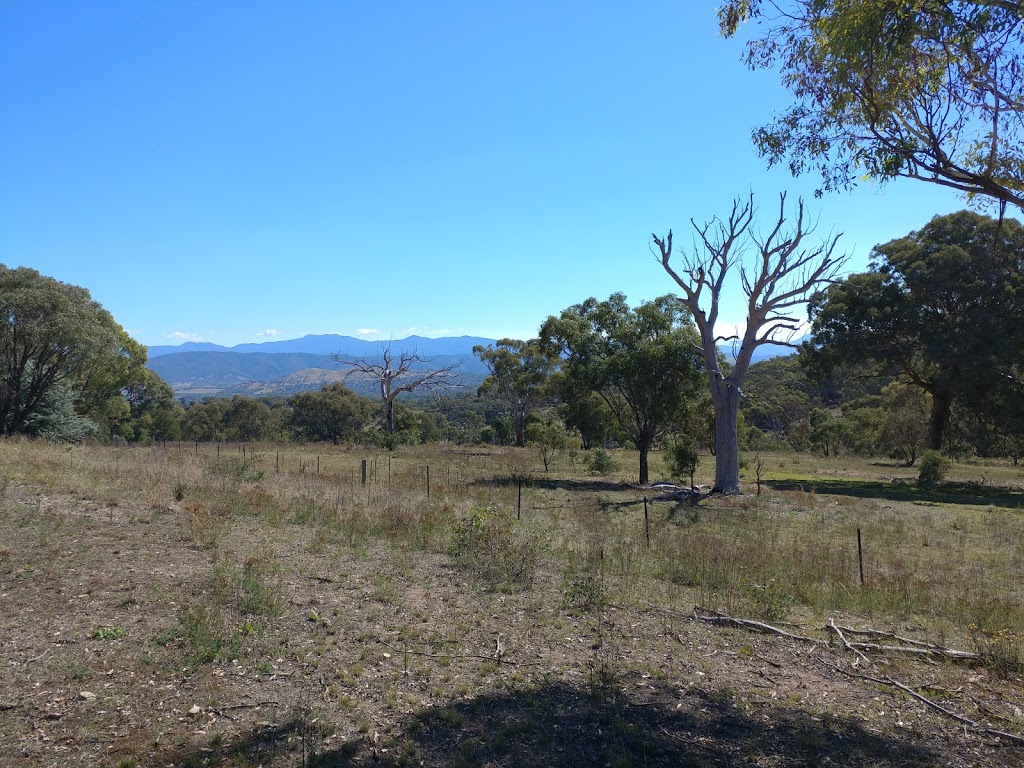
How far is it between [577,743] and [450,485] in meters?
15.8

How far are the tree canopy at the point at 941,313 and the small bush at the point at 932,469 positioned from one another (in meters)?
4.05

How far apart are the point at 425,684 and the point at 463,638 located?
1.17 m

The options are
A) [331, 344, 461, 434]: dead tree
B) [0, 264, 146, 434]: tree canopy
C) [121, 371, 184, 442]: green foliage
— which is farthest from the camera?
[121, 371, 184, 442]: green foliage

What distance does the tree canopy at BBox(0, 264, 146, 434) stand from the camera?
83.9ft

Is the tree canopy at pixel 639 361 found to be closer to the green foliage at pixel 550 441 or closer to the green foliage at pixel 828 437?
the green foliage at pixel 550 441

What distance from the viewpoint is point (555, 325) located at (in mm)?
26625

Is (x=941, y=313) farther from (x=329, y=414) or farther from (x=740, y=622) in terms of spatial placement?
(x=329, y=414)

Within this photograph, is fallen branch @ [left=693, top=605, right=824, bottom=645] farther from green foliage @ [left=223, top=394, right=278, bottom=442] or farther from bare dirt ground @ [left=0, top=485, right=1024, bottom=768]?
green foliage @ [left=223, top=394, right=278, bottom=442]

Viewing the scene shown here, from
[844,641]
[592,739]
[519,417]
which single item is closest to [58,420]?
[519,417]

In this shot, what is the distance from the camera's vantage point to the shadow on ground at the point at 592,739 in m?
4.55

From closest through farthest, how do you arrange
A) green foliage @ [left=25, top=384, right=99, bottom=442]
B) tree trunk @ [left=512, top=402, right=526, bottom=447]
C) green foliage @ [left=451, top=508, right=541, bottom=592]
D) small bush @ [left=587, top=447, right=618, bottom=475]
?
1. green foliage @ [left=451, top=508, right=541, bottom=592]
2. small bush @ [left=587, top=447, right=618, bottom=475]
3. green foliage @ [left=25, top=384, right=99, bottom=442]
4. tree trunk @ [left=512, top=402, right=526, bottom=447]

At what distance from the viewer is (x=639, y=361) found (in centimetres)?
2352

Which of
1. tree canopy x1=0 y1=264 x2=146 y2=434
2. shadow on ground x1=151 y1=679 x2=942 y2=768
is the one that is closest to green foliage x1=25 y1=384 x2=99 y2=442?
tree canopy x1=0 y1=264 x2=146 y2=434

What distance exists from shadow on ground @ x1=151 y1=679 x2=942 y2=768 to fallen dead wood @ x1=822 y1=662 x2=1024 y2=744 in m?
0.67
